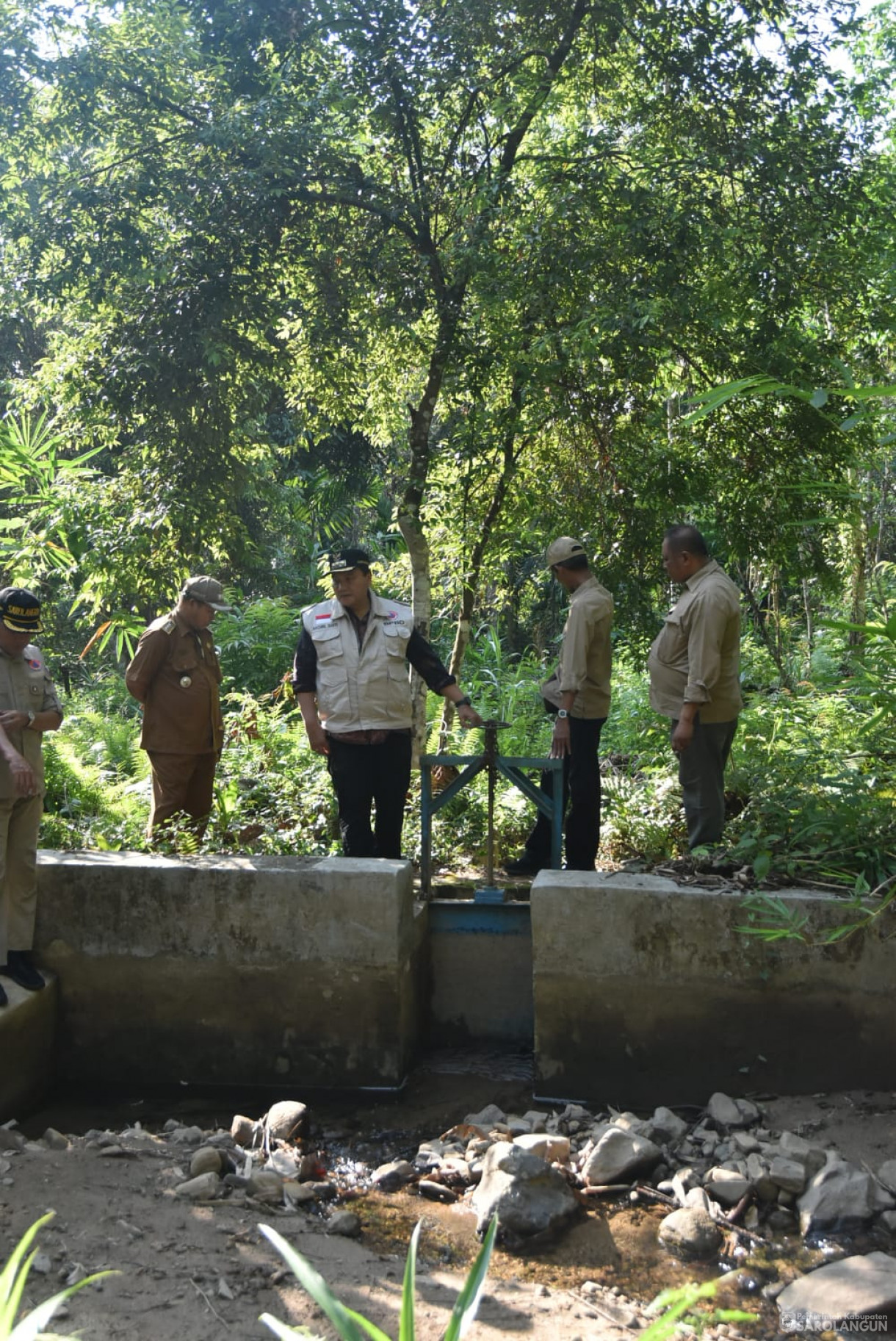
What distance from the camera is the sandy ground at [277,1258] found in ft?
11.2

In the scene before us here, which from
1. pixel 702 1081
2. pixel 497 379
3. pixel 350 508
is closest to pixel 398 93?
pixel 497 379

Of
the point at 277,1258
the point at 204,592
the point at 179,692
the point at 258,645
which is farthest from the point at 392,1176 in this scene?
the point at 258,645

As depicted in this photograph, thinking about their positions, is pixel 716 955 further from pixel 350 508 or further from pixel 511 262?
pixel 350 508

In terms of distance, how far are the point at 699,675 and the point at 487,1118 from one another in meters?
2.28

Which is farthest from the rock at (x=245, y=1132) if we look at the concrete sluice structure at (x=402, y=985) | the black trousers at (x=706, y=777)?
the black trousers at (x=706, y=777)

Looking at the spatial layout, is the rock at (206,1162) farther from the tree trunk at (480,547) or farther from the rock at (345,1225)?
the tree trunk at (480,547)

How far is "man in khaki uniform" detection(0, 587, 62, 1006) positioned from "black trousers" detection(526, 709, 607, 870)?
2.60 metres

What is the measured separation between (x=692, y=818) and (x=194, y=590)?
2.87 metres

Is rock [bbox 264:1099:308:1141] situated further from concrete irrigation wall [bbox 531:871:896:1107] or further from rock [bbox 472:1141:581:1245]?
concrete irrigation wall [bbox 531:871:896:1107]

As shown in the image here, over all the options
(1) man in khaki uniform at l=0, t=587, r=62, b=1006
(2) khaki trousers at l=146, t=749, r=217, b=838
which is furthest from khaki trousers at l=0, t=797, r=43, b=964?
(2) khaki trousers at l=146, t=749, r=217, b=838

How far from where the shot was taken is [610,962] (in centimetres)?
527

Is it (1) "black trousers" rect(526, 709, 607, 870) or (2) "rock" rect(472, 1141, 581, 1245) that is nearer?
(2) "rock" rect(472, 1141, 581, 1245)

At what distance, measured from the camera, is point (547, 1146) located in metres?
4.57

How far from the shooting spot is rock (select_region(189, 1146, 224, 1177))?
4426 mm
